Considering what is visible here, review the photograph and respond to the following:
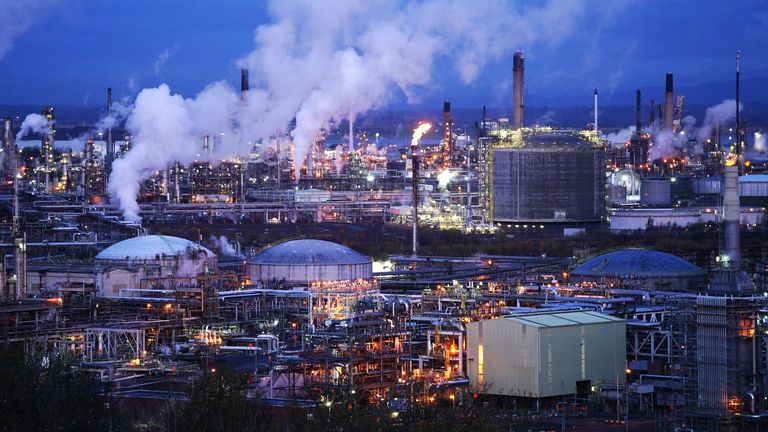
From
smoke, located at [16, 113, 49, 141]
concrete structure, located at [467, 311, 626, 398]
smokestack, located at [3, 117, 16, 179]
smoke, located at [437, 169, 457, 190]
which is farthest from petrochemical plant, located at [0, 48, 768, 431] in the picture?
smoke, located at [437, 169, 457, 190]

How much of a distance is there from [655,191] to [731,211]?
48.7 m

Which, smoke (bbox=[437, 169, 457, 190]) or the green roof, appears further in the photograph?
smoke (bbox=[437, 169, 457, 190])

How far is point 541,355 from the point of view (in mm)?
28188

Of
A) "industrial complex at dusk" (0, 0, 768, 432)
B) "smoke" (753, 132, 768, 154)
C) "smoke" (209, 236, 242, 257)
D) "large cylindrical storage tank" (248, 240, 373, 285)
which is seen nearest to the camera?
"industrial complex at dusk" (0, 0, 768, 432)

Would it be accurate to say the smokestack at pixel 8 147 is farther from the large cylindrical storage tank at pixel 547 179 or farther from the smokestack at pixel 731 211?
the smokestack at pixel 731 211

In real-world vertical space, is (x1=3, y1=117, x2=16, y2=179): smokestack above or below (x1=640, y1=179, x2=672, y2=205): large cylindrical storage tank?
above

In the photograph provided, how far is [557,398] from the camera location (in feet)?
93.2

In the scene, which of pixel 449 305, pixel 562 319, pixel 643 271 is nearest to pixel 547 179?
pixel 643 271

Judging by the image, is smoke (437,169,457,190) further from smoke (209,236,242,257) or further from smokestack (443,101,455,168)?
smoke (209,236,242,257)

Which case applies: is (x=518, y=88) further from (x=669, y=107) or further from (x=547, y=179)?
(x=669, y=107)

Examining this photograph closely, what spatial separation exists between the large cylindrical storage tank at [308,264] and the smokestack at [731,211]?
38.1ft

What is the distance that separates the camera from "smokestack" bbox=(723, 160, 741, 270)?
100 feet

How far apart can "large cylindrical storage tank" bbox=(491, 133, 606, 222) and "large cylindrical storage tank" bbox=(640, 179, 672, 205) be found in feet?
36.2

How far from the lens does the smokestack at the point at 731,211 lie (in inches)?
1204
